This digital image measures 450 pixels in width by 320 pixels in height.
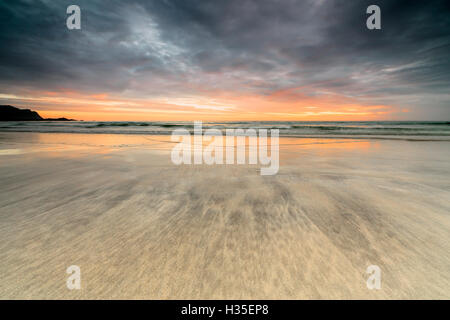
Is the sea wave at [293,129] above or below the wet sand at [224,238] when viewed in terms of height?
above

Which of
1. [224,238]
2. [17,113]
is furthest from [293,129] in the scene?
[17,113]

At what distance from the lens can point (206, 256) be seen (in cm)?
133

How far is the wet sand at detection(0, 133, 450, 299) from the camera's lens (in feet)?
3.58

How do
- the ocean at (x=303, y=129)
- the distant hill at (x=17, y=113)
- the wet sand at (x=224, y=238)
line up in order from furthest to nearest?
the distant hill at (x=17, y=113) < the ocean at (x=303, y=129) < the wet sand at (x=224, y=238)

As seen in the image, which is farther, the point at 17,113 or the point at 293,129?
the point at 17,113

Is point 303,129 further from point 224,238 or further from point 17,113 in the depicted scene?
point 17,113

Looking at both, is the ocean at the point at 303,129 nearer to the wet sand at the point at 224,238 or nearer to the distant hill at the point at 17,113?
the wet sand at the point at 224,238

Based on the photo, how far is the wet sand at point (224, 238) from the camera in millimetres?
1090

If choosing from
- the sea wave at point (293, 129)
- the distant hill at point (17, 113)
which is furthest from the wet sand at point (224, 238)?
the distant hill at point (17, 113)

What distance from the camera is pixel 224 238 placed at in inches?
60.7

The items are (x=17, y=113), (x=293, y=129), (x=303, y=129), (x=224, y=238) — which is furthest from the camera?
(x=17, y=113)

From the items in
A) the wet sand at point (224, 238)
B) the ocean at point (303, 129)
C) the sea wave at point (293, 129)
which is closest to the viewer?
the wet sand at point (224, 238)

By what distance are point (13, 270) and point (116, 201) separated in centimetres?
109

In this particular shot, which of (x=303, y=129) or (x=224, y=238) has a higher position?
(x=303, y=129)
